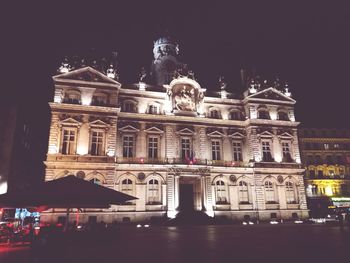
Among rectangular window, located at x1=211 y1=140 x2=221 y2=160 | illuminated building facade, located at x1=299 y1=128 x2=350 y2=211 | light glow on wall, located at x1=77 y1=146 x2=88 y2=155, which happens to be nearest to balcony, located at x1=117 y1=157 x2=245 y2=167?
rectangular window, located at x1=211 y1=140 x2=221 y2=160

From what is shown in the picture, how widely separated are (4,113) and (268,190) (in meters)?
38.8

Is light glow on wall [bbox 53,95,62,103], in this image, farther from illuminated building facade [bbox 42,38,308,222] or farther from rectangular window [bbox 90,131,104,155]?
rectangular window [bbox 90,131,104,155]

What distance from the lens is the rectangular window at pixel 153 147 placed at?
123 ft

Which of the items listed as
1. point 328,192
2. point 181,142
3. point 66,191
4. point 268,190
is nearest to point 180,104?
point 181,142

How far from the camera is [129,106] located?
38.6 meters

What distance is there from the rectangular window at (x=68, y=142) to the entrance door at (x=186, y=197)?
46.9 ft

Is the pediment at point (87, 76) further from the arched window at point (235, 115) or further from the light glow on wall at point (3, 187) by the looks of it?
the light glow on wall at point (3, 187)

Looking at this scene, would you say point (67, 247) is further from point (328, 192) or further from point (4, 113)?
point (328, 192)

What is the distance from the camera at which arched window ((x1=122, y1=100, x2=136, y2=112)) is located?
126 feet

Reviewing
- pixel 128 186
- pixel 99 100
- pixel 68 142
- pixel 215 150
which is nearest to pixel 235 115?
pixel 215 150

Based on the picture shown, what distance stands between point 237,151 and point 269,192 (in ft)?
22.7

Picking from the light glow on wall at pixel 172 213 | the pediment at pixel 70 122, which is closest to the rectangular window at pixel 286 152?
the light glow on wall at pixel 172 213

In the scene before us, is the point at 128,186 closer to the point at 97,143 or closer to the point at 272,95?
the point at 97,143

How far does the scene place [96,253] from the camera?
467 inches
